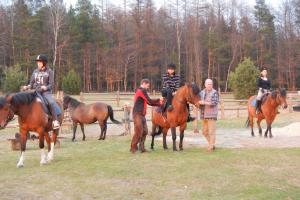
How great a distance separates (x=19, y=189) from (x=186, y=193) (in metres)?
2.60

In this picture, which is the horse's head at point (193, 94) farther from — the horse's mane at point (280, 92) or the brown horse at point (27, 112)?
the horse's mane at point (280, 92)

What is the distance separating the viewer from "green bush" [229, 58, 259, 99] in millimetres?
34812

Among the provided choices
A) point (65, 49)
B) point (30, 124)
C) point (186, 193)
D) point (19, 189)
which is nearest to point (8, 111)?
point (30, 124)

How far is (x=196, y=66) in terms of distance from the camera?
177 ft

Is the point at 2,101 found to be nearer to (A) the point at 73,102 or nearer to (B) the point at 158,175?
(B) the point at 158,175

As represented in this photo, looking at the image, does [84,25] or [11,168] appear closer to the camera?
[11,168]

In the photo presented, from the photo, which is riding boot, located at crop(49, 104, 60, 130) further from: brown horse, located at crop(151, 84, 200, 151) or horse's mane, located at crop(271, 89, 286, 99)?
horse's mane, located at crop(271, 89, 286, 99)

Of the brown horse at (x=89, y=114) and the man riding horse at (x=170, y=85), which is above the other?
the man riding horse at (x=170, y=85)

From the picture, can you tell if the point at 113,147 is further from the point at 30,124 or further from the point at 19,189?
the point at 19,189

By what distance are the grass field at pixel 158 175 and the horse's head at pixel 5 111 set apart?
0.96 m

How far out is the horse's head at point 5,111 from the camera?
771 cm

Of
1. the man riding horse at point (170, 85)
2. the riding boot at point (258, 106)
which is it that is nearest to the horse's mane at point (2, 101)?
the man riding horse at point (170, 85)

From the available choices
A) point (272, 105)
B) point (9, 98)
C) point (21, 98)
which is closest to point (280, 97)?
point (272, 105)

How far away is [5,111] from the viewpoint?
25.5ft
